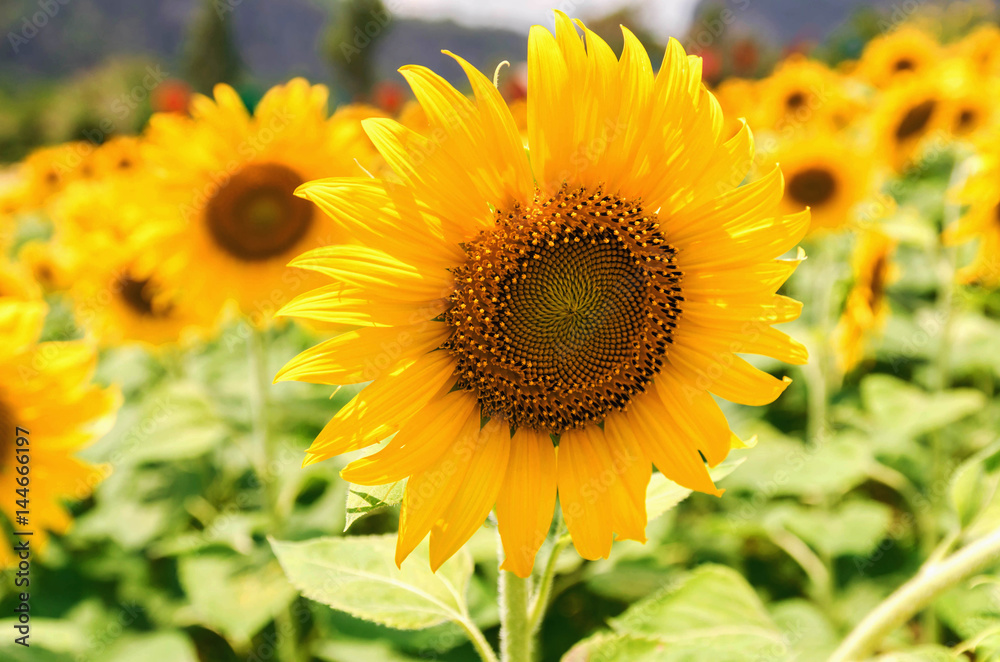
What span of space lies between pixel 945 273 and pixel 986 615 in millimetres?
3258

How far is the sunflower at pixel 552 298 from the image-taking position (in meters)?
1.29

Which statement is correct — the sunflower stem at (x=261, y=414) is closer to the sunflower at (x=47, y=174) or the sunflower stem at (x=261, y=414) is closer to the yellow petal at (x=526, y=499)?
the yellow petal at (x=526, y=499)

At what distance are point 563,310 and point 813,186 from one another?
413 centimetres

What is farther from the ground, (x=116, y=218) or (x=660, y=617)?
(x=116, y=218)

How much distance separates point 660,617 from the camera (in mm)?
1685

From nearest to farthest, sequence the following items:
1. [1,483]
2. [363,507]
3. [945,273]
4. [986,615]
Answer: [363,507] → [986,615] → [1,483] → [945,273]

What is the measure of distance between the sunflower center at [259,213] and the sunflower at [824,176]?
10.9ft

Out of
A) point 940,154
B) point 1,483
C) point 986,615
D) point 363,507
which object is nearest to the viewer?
point 363,507

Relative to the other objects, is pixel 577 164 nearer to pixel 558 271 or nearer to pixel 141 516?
pixel 558 271

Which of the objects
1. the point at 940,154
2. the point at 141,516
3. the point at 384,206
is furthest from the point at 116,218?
the point at 940,154

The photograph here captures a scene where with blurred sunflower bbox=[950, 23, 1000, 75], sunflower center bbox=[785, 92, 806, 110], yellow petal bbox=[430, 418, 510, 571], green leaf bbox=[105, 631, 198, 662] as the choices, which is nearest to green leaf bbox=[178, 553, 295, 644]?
green leaf bbox=[105, 631, 198, 662]

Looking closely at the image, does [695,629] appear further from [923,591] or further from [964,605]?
[964,605]

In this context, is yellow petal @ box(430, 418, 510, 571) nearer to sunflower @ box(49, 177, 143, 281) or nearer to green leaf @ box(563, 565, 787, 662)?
green leaf @ box(563, 565, 787, 662)

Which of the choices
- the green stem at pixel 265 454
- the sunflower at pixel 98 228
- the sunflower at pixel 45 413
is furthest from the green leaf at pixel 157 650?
the sunflower at pixel 98 228
